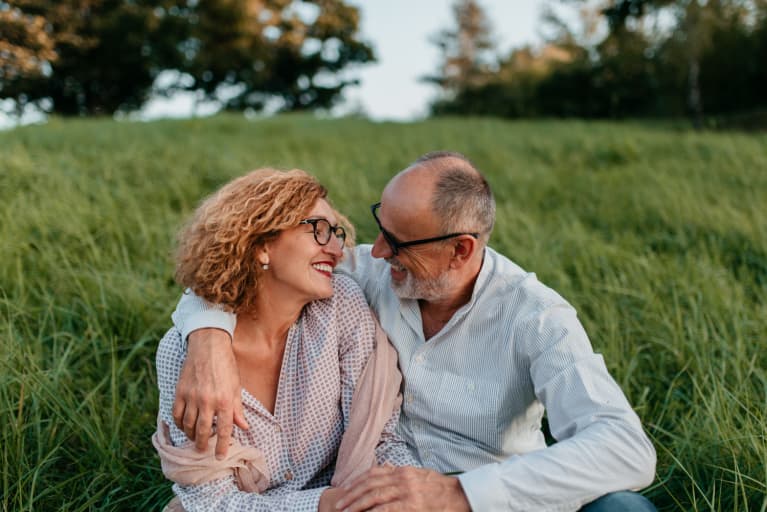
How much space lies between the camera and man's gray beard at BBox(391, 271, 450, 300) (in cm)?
249

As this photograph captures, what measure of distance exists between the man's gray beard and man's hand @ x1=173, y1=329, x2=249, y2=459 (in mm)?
692

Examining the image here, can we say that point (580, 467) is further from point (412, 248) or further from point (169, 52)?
point (169, 52)

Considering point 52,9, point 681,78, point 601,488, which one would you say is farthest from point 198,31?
point 601,488

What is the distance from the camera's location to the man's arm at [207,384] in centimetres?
211

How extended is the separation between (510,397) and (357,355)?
0.57 m

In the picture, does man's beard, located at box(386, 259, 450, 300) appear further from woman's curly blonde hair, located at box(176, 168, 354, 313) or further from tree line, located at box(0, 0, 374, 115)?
tree line, located at box(0, 0, 374, 115)

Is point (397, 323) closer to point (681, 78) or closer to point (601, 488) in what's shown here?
A: point (601, 488)

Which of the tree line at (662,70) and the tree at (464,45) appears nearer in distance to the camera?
the tree line at (662,70)

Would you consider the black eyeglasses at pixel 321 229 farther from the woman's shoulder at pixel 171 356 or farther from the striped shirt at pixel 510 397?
the woman's shoulder at pixel 171 356

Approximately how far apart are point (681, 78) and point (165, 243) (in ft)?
56.5

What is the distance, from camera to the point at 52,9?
24.0 m

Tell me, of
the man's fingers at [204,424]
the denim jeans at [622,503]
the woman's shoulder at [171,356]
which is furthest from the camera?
the woman's shoulder at [171,356]

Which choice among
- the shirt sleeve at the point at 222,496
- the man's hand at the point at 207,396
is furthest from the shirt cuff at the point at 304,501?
the man's hand at the point at 207,396

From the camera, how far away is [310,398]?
7.88 ft
